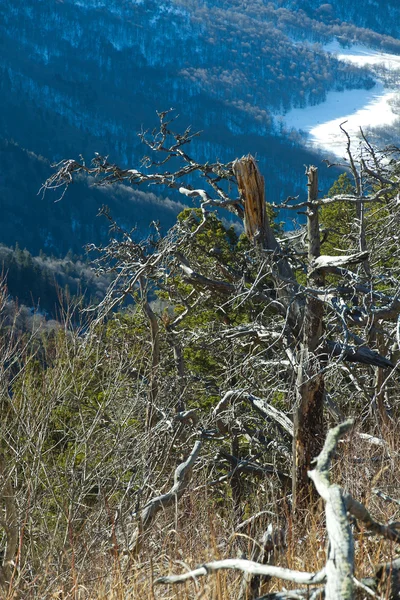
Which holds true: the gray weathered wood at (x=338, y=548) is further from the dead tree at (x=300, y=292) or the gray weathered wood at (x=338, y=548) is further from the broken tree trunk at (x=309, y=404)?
the broken tree trunk at (x=309, y=404)

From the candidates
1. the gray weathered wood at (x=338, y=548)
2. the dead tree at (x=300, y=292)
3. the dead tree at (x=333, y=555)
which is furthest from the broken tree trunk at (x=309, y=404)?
the gray weathered wood at (x=338, y=548)

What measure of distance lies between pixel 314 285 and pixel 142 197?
181 meters

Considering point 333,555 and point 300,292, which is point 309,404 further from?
point 333,555

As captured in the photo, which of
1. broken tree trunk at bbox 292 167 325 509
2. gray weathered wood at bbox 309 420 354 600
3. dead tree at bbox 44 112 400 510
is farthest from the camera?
broken tree trunk at bbox 292 167 325 509

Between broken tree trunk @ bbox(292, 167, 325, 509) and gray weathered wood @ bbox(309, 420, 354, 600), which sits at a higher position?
gray weathered wood @ bbox(309, 420, 354, 600)

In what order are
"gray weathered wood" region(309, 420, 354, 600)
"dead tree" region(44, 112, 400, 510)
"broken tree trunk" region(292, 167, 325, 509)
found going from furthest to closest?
"broken tree trunk" region(292, 167, 325, 509) → "dead tree" region(44, 112, 400, 510) → "gray weathered wood" region(309, 420, 354, 600)

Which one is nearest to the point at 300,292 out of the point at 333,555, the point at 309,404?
the point at 309,404

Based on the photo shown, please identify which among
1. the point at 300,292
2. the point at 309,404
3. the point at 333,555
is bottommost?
the point at 309,404

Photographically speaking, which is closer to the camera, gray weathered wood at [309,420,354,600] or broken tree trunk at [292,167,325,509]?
gray weathered wood at [309,420,354,600]

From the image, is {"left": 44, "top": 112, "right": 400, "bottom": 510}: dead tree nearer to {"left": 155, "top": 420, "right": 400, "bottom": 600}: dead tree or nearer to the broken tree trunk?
the broken tree trunk

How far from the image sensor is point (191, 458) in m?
4.46

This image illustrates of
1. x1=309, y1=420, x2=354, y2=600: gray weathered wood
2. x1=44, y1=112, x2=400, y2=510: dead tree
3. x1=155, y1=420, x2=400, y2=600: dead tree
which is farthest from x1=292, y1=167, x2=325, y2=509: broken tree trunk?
x1=309, y1=420, x2=354, y2=600: gray weathered wood

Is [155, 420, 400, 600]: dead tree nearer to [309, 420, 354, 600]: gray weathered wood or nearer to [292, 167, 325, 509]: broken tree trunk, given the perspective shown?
[309, 420, 354, 600]: gray weathered wood

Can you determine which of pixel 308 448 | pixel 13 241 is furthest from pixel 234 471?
pixel 13 241
